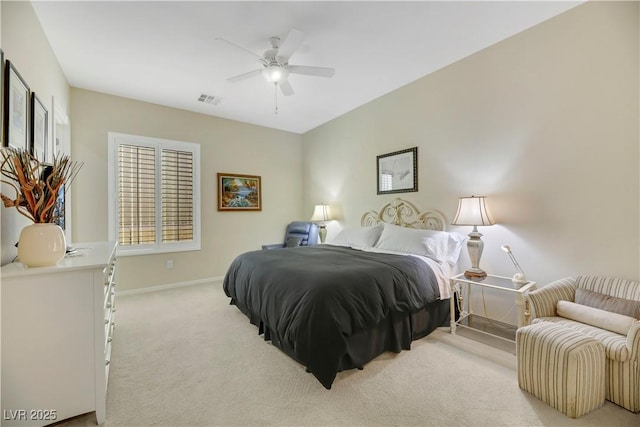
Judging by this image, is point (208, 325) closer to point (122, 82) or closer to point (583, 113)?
point (122, 82)

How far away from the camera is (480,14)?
2.40m

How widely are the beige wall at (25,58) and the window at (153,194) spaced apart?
3.88 feet

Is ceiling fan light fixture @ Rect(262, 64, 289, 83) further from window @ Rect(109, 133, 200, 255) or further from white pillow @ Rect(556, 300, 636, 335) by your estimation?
white pillow @ Rect(556, 300, 636, 335)

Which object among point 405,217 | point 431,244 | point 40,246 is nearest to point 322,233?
point 405,217

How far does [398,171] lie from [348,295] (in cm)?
236

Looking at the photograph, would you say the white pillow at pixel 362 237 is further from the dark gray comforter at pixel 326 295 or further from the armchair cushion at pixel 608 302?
the armchair cushion at pixel 608 302

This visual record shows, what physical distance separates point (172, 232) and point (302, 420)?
3711mm

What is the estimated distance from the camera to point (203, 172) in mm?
4703

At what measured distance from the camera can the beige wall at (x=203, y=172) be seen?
12.4ft

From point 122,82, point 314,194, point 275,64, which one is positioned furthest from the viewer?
point 314,194

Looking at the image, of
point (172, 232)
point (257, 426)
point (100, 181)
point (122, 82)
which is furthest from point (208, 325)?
point (122, 82)

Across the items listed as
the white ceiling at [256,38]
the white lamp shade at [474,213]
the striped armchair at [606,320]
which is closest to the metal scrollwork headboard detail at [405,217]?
the white lamp shade at [474,213]

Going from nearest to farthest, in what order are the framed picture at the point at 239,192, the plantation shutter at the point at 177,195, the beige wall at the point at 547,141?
the beige wall at the point at 547,141 < the plantation shutter at the point at 177,195 < the framed picture at the point at 239,192

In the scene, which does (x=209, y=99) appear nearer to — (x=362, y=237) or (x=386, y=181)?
(x=386, y=181)
